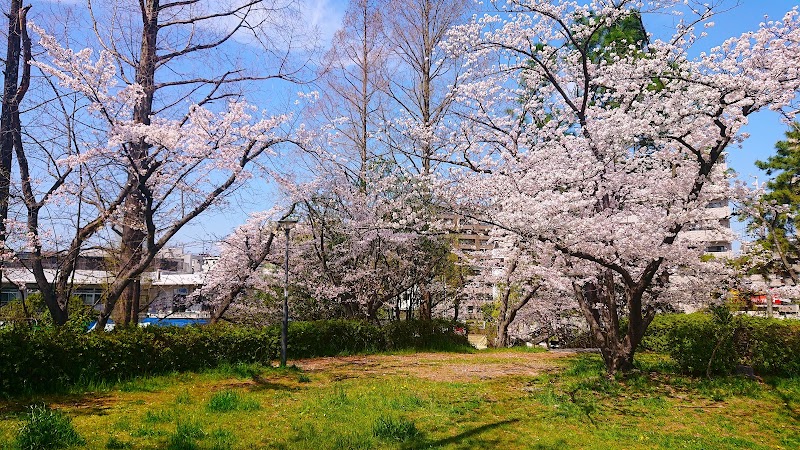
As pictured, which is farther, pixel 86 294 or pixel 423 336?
pixel 86 294

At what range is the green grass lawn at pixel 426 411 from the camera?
5.24 m

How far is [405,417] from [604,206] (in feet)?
16.8

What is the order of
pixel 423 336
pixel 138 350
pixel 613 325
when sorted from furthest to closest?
1. pixel 423 336
2. pixel 613 325
3. pixel 138 350

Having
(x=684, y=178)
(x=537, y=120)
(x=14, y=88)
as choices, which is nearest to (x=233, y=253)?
(x=14, y=88)

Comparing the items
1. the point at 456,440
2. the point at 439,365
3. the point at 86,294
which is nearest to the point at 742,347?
the point at 439,365

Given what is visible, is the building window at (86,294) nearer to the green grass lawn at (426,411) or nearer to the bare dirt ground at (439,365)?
the bare dirt ground at (439,365)

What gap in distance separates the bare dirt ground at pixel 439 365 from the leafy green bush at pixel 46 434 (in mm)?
5033

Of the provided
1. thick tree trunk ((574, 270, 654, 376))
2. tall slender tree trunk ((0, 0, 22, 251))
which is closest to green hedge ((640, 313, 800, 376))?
thick tree trunk ((574, 270, 654, 376))

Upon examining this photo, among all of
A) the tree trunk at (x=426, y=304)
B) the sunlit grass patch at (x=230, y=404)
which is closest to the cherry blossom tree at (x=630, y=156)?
the sunlit grass patch at (x=230, y=404)

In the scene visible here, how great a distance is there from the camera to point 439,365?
1127 centimetres

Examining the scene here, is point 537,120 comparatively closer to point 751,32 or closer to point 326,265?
point 751,32

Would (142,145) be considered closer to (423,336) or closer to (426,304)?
(423,336)

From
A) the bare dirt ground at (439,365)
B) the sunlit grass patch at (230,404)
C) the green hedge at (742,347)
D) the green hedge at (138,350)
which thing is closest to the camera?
the sunlit grass patch at (230,404)

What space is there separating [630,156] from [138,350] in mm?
8853
